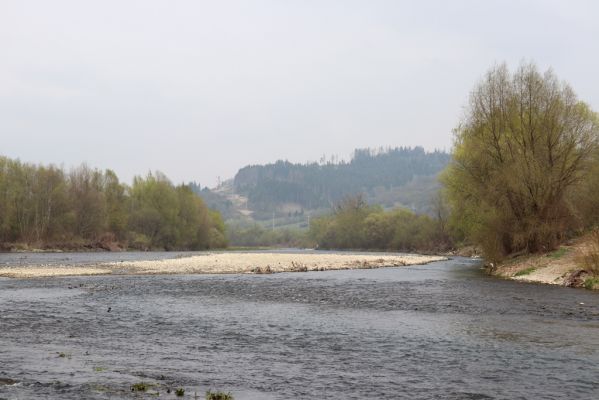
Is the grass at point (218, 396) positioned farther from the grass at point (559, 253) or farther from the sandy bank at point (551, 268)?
the grass at point (559, 253)

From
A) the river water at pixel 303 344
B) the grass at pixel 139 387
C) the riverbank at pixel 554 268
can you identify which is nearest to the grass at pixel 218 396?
the river water at pixel 303 344

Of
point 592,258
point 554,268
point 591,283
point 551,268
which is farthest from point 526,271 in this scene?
point 591,283

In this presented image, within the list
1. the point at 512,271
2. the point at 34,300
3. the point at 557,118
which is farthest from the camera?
the point at 557,118

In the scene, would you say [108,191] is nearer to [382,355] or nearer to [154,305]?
[154,305]

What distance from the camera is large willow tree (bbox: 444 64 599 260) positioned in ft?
169

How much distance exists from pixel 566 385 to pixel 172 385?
1065cm

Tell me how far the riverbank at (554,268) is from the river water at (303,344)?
4.58 meters

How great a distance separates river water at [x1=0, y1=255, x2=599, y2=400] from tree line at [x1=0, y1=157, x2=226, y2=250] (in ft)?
329

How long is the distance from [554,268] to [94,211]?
121 metres

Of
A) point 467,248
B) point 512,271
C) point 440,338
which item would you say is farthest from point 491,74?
point 467,248

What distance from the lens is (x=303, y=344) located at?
20.0m

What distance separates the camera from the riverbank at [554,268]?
40.1m

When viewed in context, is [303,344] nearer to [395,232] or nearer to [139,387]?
[139,387]

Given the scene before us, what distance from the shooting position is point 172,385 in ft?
46.8
